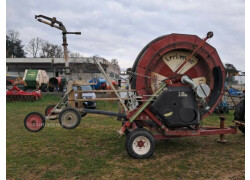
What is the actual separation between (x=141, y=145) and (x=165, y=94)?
1310mm

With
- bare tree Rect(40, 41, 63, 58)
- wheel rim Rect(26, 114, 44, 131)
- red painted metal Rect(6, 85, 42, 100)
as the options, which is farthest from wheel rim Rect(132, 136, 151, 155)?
bare tree Rect(40, 41, 63, 58)

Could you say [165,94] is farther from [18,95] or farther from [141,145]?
[18,95]

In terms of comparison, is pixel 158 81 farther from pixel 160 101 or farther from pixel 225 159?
pixel 225 159

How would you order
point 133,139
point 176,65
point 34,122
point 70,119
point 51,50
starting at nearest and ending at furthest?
point 133,139, point 70,119, point 34,122, point 176,65, point 51,50

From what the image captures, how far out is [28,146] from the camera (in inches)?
240

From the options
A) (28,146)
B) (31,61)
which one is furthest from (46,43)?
(28,146)

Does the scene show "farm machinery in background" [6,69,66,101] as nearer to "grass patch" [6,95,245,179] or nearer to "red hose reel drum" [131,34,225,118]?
"grass patch" [6,95,245,179]

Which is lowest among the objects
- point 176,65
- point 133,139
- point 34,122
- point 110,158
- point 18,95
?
point 110,158

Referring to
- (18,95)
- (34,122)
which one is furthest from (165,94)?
(18,95)

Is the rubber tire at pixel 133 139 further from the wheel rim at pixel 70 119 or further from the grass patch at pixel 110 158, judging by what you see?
the wheel rim at pixel 70 119

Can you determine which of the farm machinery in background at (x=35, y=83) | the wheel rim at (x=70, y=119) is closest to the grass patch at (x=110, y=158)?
the wheel rim at (x=70, y=119)

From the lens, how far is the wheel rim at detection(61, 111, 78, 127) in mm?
5414

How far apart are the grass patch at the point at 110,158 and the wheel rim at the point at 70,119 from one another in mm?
750

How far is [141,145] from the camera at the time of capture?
5102 millimetres
